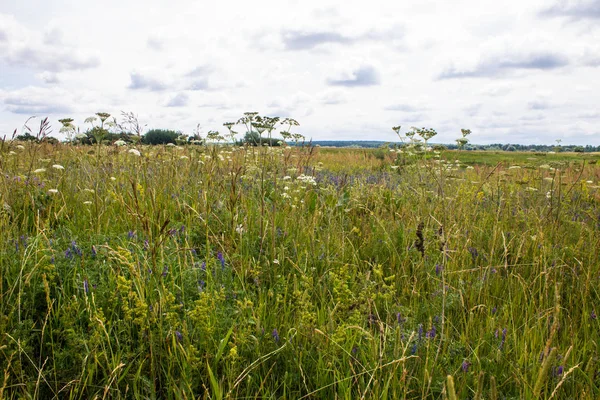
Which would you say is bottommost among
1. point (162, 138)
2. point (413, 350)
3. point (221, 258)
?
point (413, 350)

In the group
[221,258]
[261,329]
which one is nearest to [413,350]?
[261,329]

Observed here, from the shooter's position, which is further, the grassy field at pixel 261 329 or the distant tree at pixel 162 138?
the distant tree at pixel 162 138

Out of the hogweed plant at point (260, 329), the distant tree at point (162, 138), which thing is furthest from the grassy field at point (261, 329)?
the distant tree at point (162, 138)

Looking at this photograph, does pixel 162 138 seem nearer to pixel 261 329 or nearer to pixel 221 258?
pixel 221 258

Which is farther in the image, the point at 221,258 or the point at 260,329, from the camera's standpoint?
the point at 221,258

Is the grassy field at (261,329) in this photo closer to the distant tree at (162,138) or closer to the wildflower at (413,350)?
the wildflower at (413,350)

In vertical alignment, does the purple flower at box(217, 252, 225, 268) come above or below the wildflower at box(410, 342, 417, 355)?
above

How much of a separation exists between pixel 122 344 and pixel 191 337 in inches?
Result: 12.1

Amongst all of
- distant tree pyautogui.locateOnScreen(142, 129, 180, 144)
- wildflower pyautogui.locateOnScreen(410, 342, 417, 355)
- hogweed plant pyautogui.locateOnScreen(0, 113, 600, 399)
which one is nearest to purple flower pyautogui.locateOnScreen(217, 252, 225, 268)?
hogweed plant pyautogui.locateOnScreen(0, 113, 600, 399)

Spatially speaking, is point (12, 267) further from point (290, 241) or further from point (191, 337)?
point (290, 241)

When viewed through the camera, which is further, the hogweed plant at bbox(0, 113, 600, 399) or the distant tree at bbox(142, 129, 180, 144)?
the distant tree at bbox(142, 129, 180, 144)

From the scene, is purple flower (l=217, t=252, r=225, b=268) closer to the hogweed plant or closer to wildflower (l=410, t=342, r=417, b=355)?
the hogweed plant

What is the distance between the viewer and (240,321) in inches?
75.2

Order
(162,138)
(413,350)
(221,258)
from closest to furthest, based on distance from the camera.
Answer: (413,350)
(221,258)
(162,138)
